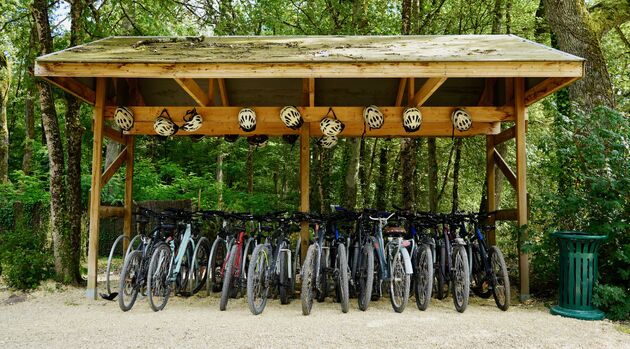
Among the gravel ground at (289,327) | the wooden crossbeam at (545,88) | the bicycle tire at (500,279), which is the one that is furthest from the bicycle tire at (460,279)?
the wooden crossbeam at (545,88)

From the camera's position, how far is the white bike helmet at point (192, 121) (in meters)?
6.85

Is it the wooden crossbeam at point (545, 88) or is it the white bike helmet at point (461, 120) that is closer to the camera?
the wooden crossbeam at point (545, 88)

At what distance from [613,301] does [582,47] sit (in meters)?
4.27

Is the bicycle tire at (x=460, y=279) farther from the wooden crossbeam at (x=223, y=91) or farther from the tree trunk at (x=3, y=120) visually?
the tree trunk at (x=3, y=120)

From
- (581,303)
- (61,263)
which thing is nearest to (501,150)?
(581,303)

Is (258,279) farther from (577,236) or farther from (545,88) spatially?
(545,88)

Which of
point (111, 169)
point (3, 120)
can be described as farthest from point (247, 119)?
point (3, 120)

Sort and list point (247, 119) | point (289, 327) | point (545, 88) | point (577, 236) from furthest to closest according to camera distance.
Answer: point (247, 119), point (545, 88), point (577, 236), point (289, 327)

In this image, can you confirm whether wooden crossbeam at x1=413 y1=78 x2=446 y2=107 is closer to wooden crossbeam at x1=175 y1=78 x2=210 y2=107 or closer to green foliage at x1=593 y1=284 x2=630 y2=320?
green foliage at x1=593 y1=284 x2=630 y2=320

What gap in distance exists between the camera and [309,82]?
698 cm

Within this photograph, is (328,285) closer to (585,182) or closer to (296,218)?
(296,218)

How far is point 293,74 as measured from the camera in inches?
228

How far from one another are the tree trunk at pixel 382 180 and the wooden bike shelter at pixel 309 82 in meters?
6.85

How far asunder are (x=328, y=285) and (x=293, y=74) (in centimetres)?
248
